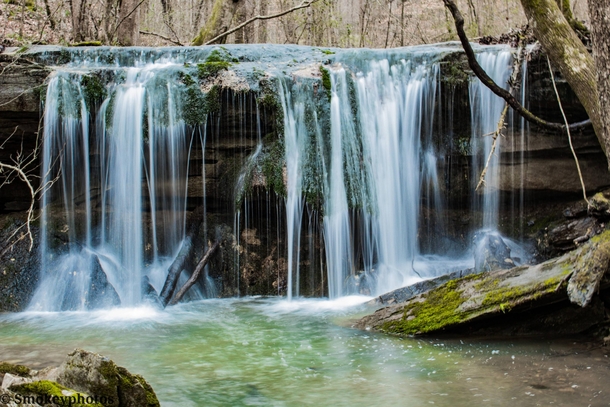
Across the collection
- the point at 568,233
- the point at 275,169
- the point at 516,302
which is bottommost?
the point at 516,302

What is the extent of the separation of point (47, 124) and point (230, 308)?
12.9 feet

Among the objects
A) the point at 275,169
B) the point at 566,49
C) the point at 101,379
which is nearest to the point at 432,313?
the point at 566,49

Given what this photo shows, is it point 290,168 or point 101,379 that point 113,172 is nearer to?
point 290,168

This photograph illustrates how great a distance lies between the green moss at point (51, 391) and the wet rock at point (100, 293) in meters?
5.40

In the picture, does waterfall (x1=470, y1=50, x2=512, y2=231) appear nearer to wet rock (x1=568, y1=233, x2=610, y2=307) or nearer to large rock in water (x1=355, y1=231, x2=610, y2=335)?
large rock in water (x1=355, y1=231, x2=610, y2=335)

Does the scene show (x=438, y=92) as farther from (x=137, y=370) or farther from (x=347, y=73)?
(x=137, y=370)

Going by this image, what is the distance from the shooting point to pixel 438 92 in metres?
9.50

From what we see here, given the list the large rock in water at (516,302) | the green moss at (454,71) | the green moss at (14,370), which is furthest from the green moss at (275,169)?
the green moss at (14,370)

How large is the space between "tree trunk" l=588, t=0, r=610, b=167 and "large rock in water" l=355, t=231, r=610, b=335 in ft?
3.92

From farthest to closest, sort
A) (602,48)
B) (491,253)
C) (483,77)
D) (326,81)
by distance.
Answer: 1. (326,81)
2. (491,253)
3. (483,77)
4. (602,48)

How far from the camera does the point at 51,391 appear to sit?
3.11 m

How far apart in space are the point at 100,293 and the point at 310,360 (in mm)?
4205

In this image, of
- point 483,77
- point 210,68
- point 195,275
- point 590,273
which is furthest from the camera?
point 210,68

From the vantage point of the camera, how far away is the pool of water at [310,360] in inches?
176
